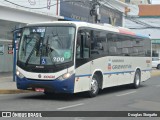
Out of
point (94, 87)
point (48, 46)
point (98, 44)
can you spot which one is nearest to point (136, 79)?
point (98, 44)

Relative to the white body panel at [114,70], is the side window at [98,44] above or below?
above

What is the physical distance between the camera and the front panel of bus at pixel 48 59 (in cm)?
1498

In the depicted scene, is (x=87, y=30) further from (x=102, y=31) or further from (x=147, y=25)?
(x=147, y=25)

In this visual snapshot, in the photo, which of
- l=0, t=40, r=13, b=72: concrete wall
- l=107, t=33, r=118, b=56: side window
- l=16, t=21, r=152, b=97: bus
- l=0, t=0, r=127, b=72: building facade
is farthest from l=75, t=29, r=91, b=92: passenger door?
l=0, t=40, r=13, b=72: concrete wall

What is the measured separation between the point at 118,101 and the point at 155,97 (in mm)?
2574

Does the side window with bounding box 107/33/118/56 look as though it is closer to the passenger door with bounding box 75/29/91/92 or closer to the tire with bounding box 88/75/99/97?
the tire with bounding box 88/75/99/97

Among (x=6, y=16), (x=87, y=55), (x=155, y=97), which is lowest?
(x=155, y=97)

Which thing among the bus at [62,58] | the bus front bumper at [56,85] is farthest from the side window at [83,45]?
the bus front bumper at [56,85]

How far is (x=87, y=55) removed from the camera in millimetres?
16109

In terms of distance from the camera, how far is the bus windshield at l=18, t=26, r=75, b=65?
15.1 m

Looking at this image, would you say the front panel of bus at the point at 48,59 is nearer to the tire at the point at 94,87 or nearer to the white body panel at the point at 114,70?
the white body panel at the point at 114,70

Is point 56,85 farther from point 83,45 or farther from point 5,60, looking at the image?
point 5,60

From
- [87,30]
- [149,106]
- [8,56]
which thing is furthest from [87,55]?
[8,56]

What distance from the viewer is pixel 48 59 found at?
15195 mm
